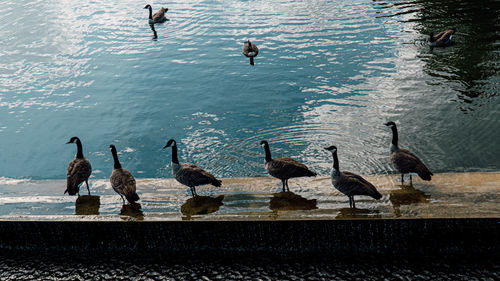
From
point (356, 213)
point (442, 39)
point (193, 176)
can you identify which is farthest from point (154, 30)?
point (356, 213)

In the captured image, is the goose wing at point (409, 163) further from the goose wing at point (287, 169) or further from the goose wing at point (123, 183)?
the goose wing at point (123, 183)

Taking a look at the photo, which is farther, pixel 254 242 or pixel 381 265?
pixel 254 242

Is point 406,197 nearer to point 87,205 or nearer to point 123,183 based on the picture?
point 123,183

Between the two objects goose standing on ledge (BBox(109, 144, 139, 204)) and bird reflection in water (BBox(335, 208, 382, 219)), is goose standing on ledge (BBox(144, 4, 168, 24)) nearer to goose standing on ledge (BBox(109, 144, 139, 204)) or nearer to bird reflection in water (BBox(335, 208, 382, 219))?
goose standing on ledge (BBox(109, 144, 139, 204))

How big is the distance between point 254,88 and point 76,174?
10.1 metres

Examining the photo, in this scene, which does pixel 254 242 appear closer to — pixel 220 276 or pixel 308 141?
pixel 220 276

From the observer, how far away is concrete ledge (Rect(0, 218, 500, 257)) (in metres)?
9.73

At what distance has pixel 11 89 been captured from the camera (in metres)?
22.2

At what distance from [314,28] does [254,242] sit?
1798 cm

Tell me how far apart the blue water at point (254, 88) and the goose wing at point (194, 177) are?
8.54 ft

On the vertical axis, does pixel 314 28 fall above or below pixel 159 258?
above

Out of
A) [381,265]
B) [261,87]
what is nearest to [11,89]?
[261,87]

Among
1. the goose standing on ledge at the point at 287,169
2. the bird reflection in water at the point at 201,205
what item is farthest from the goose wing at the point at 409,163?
the bird reflection in water at the point at 201,205

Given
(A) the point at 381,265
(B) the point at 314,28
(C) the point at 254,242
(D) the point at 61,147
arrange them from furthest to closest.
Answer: (B) the point at 314,28 → (D) the point at 61,147 → (C) the point at 254,242 → (A) the point at 381,265
